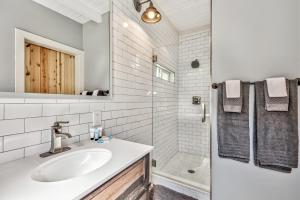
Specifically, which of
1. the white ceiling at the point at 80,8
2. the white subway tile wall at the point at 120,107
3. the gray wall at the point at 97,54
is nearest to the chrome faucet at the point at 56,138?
the white subway tile wall at the point at 120,107

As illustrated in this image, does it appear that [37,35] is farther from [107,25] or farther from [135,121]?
[135,121]

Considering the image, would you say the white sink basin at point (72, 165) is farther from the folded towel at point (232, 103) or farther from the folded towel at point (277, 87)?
the folded towel at point (277, 87)

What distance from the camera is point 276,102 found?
1.15 meters

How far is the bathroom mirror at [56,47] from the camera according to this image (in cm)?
79

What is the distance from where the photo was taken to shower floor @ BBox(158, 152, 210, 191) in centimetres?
180

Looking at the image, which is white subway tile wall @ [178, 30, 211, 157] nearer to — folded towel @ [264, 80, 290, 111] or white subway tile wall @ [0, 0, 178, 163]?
white subway tile wall @ [0, 0, 178, 163]

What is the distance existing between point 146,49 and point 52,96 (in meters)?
1.38

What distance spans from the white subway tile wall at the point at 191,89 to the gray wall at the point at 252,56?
121 centimetres

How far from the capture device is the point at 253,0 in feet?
4.23

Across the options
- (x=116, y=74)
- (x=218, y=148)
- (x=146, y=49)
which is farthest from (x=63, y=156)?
(x=146, y=49)

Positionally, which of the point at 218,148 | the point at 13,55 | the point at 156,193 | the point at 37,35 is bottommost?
A: the point at 156,193

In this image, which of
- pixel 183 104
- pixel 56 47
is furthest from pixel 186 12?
pixel 56 47

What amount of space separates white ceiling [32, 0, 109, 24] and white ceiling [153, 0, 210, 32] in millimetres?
1087

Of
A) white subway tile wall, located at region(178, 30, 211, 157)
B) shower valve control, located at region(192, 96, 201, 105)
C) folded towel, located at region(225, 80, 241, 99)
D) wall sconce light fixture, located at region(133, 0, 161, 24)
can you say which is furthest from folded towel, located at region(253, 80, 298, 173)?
shower valve control, located at region(192, 96, 201, 105)
